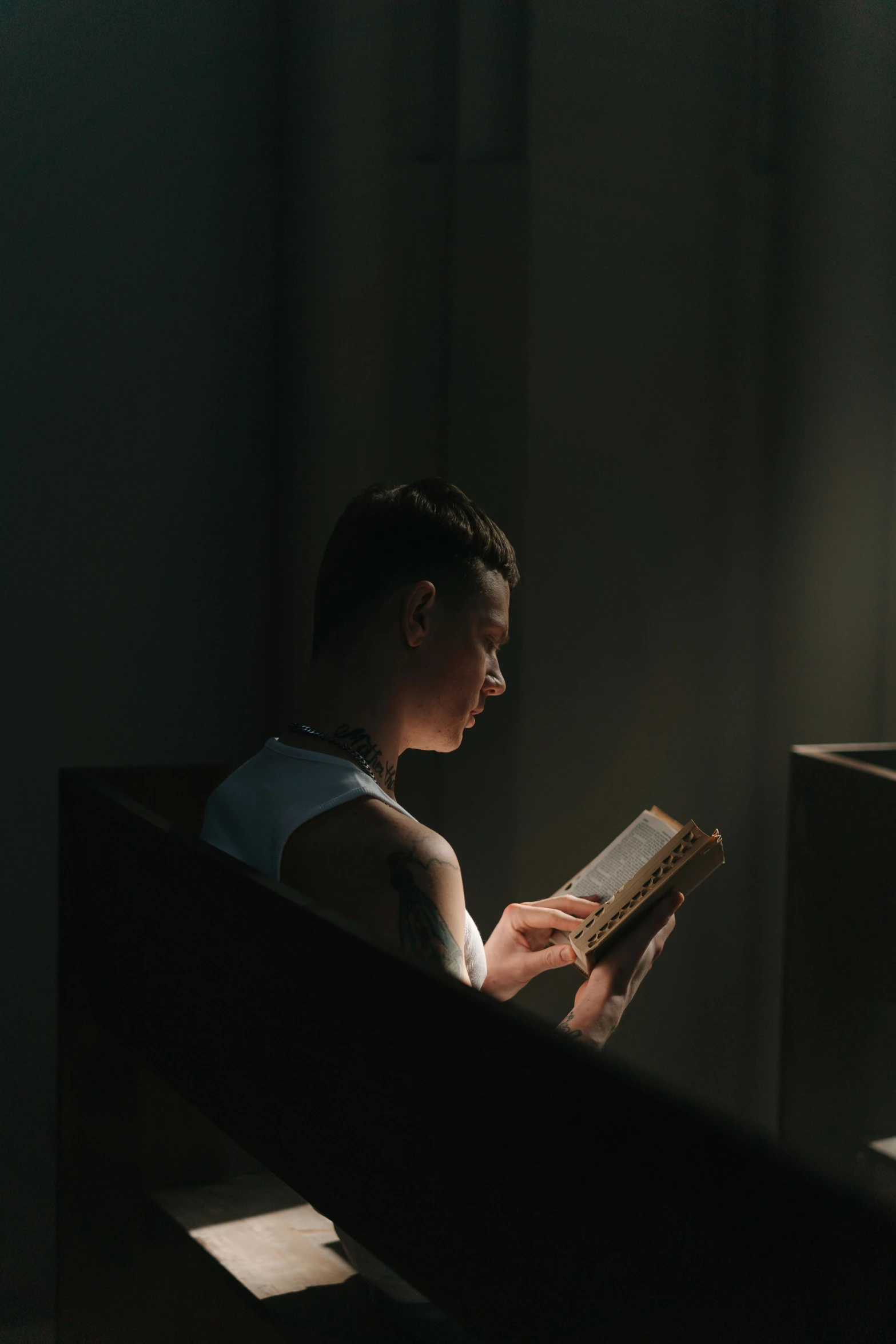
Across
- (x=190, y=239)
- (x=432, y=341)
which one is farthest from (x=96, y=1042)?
(x=190, y=239)

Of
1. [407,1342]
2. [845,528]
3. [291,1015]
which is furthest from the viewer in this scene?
[845,528]

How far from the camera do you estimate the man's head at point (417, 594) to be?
5.01 ft

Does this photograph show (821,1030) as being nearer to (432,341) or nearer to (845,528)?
(845,528)

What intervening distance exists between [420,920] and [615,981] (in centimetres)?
28

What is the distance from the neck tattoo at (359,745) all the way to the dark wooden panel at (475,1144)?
0.65 feet

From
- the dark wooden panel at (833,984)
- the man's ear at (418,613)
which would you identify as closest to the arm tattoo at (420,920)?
the man's ear at (418,613)

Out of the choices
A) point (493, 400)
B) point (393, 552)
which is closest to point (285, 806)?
point (393, 552)

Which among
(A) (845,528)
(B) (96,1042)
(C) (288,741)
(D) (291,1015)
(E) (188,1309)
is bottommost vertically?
(E) (188,1309)

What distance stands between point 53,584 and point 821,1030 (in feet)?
6.19

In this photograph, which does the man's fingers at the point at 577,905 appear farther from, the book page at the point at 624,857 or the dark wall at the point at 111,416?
the dark wall at the point at 111,416

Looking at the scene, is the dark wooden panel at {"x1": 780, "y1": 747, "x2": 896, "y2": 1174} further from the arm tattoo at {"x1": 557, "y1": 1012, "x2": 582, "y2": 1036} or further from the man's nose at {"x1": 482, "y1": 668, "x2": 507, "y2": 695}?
the arm tattoo at {"x1": 557, "y1": 1012, "x2": 582, "y2": 1036}

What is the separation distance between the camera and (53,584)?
8.87ft

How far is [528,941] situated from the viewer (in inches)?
70.1

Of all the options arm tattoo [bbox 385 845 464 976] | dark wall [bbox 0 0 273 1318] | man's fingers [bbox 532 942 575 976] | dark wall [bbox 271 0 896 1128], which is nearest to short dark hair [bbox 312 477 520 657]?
arm tattoo [bbox 385 845 464 976]
